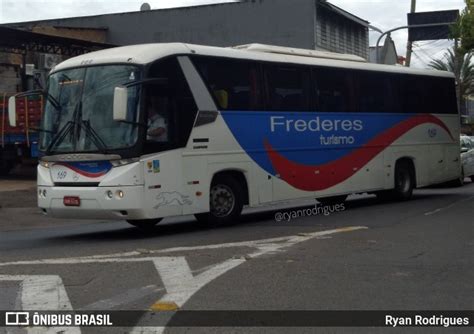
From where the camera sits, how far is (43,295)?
21.7 ft

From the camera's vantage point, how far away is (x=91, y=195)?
1039 cm

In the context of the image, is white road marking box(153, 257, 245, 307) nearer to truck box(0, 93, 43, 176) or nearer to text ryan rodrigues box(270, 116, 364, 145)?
text ryan rodrigues box(270, 116, 364, 145)

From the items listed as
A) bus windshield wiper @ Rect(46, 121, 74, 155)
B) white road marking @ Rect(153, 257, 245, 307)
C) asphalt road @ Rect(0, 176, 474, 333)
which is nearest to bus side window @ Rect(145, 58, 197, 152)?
bus windshield wiper @ Rect(46, 121, 74, 155)

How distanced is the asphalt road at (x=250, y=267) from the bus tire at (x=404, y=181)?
12.5ft

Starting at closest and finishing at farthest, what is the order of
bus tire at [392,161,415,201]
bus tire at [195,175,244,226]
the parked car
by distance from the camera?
1. bus tire at [195,175,244,226]
2. bus tire at [392,161,415,201]
3. the parked car

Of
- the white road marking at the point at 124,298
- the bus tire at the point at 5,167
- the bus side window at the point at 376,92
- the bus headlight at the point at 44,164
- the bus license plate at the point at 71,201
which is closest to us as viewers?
the white road marking at the point at 124,298

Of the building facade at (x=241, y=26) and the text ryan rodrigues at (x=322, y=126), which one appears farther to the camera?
the building facade at (x=241, y=26)

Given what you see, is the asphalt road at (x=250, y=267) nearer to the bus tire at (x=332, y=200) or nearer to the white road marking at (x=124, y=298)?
the white road marking at (x=124, y=298)

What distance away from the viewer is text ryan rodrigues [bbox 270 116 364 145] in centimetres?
1304

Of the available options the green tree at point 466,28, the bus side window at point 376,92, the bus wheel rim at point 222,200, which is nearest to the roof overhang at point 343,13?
the green tree at point 466,28

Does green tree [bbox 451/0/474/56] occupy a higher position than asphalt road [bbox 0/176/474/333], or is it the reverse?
green tree [bbox 451/0/474/56]

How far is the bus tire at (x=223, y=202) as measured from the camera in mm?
11781

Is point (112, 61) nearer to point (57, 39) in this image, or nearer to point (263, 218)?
point (263, 218)

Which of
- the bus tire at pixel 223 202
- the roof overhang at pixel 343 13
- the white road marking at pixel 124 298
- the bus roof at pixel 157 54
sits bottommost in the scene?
the white road marking at pixel 124 298
